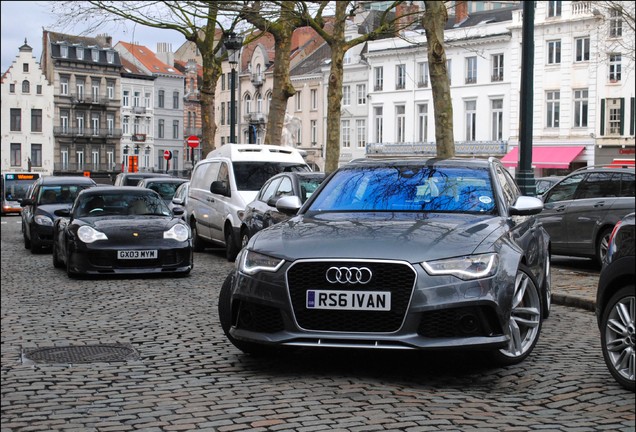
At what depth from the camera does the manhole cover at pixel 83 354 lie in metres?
7.67

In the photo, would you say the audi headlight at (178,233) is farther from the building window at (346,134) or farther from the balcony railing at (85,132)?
the balcony railing at (85,132)

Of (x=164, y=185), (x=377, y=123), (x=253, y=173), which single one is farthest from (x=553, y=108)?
(x=253, y=173)

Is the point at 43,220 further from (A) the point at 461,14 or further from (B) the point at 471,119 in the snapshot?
(A) the point at 461,14

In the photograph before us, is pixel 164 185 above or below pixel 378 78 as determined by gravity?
below

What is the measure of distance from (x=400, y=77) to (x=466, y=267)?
61.2 meters

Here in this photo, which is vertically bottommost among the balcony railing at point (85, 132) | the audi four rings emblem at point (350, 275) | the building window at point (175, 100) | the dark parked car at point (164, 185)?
the audi four rings emblem at point (350, 275)

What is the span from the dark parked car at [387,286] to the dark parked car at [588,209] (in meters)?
7.78

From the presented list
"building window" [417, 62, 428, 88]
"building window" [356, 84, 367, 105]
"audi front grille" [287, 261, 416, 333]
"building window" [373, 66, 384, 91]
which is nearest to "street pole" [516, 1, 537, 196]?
"audi front grille" [287, 261, 416, 333]

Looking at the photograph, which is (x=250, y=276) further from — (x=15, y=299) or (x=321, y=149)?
(x=321, y=149)

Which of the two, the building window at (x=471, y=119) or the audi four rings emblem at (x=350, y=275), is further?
the building window at (x=471, y=119)

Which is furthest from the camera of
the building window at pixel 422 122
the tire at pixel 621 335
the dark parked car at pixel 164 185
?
the building window at pixel 422 122

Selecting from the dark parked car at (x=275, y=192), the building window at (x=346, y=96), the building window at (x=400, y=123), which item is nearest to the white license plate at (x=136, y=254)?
the dark parked car at (x=275, y=192)

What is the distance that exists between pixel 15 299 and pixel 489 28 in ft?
171

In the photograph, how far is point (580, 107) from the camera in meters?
55.5
